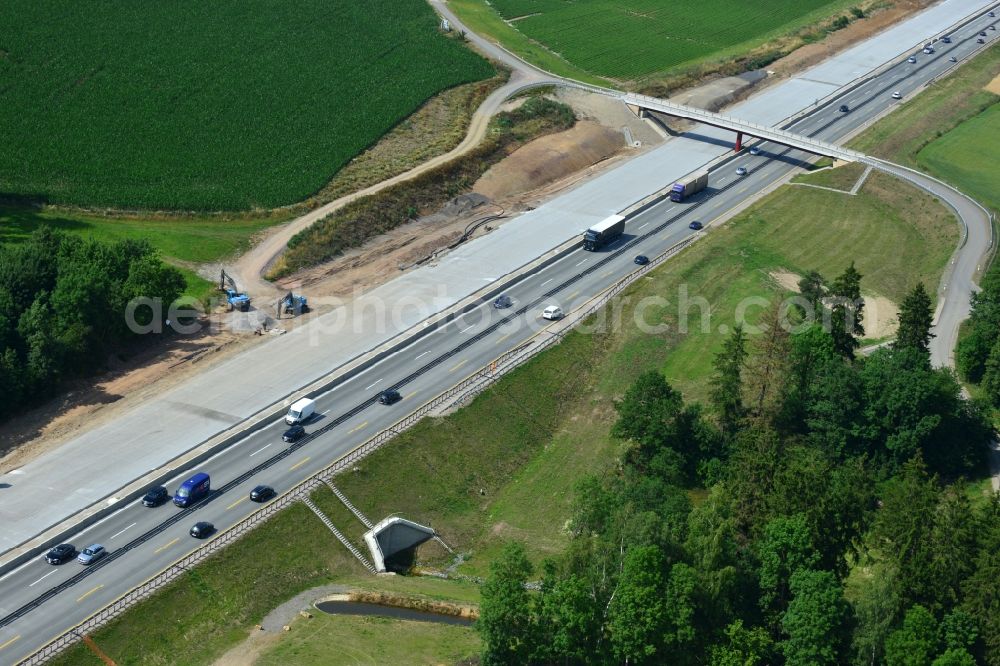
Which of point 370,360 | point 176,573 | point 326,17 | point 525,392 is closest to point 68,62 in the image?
point 326,17

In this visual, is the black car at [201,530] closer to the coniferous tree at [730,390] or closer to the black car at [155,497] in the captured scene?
the black car at [155,497]

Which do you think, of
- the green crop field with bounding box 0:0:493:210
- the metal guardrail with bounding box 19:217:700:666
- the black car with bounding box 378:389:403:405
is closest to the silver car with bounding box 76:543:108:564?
the metal guardrail with bounding box 19:217:700:666

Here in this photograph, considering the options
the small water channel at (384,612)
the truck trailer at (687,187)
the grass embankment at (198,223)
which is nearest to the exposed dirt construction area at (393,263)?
the grass embankment at (198,223)

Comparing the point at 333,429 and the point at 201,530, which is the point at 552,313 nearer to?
the point at 333,429

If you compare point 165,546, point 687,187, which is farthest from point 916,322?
point 165,546

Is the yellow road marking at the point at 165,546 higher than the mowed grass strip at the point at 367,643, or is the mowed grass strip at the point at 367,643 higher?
the yellow road marking at the point at 165,546

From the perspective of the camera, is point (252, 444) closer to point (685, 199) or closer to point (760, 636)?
point (760, 636)

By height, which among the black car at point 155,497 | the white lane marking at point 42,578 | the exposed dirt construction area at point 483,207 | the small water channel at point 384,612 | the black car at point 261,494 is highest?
the exposed dirt construction area at point 483,207

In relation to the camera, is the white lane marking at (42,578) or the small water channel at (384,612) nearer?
the white lane marking at (42,578)
